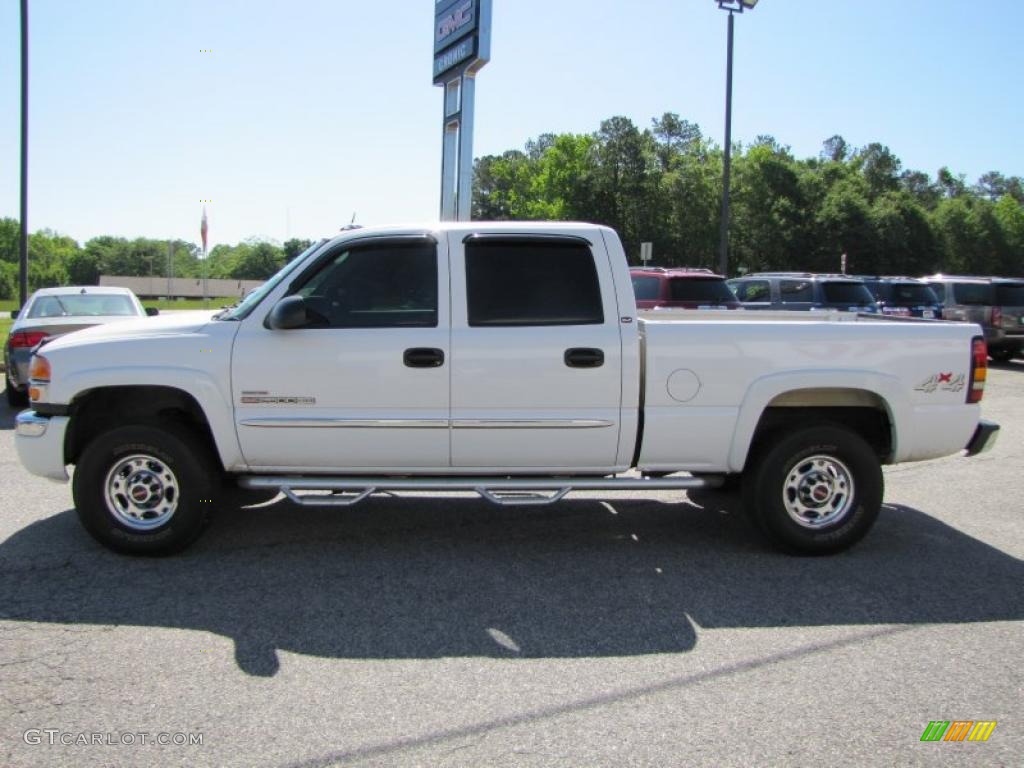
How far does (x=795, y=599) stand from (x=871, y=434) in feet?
5.44

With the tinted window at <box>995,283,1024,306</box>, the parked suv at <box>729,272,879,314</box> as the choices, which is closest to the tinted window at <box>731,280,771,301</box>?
the parked suv at <box>729,272,879,314</box>

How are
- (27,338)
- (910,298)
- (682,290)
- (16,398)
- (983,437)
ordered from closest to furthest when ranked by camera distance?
(983,437)
(27,338)
(16,398)
(682,290)
(910,298)

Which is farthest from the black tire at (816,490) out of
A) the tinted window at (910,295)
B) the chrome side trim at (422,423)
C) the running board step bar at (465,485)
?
the tinted window at (910,295)

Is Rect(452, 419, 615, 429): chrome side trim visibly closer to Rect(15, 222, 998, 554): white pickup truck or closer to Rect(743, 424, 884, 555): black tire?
Rect(15, 222, 998, 554): white pickup truck

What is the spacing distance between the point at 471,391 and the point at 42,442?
2.64 meters

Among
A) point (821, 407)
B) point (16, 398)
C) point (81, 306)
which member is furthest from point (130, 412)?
point (81, 306)

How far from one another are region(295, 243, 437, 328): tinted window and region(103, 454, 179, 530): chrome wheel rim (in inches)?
54.5

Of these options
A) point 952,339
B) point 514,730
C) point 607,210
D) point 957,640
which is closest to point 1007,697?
point 957,640

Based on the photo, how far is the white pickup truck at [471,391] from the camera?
4.97 metres

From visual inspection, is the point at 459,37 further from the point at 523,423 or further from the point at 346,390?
the point at 523,423

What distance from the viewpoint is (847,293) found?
1666 cm

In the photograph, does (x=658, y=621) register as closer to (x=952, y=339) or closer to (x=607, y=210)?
(x=952, y=339)

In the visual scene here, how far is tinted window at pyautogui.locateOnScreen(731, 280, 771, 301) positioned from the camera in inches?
696

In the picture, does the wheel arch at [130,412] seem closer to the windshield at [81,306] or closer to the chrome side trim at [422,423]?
the chrome side trim at [422,423]
